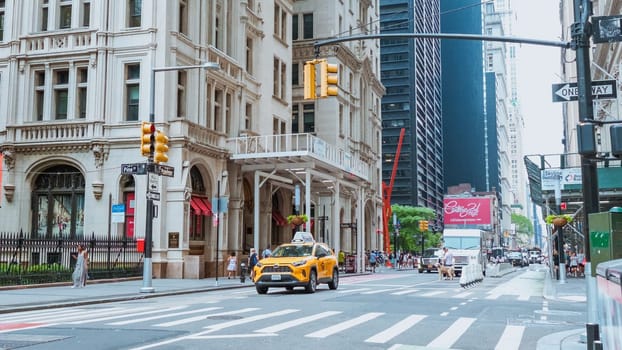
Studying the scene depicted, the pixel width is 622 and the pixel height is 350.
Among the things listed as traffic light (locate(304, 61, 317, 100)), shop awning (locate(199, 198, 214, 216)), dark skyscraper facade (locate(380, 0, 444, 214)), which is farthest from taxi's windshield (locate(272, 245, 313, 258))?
dark skyscraper facade (locate(380, 0, 444, 214))

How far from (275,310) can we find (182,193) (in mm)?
17220

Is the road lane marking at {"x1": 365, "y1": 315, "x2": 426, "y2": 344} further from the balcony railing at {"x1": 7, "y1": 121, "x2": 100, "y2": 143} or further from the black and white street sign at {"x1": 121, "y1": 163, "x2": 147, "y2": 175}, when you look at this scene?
the balcony railing at {"x1": 7, "y1": 121, "x2": 100, "y2": 143}

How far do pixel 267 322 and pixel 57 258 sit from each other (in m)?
16.3

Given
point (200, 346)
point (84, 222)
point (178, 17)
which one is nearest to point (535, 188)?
point (178, 17)

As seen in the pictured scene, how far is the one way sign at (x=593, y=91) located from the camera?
38.1 ft

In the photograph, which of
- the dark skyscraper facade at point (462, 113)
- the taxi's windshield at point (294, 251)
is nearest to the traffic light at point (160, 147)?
the taxi's windshield at point (294, 251)

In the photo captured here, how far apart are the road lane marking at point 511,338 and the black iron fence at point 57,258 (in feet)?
57.1

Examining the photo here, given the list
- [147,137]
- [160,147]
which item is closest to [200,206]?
[147,137]

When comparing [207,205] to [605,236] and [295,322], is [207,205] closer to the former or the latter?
[295,322]

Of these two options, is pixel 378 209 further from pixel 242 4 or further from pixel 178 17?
pixel 178 17

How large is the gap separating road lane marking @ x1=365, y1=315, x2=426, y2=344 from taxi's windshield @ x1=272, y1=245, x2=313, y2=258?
8617mm

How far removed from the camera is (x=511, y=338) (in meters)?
12.0

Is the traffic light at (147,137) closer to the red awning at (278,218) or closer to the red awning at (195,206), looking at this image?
the red awning at (195,206)

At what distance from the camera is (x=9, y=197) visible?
3366 centimetres
